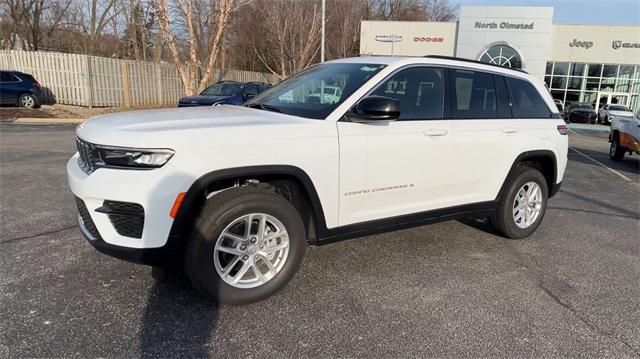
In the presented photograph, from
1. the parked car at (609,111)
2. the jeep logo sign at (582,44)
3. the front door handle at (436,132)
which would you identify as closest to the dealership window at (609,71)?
the jeep logo sign at (582,44)

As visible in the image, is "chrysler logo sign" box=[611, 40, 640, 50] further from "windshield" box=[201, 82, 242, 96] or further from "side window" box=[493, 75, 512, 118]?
"side window" box=[493, 75, 512, 118]

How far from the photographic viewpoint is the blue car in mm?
14148

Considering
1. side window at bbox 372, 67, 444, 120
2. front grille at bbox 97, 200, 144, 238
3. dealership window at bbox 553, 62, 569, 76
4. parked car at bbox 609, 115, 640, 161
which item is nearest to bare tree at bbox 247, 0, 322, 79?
parked car at bbox 609, 115, 640, 161

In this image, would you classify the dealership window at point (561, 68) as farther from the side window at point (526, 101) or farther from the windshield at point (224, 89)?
the side window at point (526, 101)

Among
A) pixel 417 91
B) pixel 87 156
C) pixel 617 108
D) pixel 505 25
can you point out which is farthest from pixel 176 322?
pixel 505 25

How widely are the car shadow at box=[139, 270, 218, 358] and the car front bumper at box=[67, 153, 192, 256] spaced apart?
469 mm

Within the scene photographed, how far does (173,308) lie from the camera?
10.2 ft

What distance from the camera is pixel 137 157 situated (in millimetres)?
2732

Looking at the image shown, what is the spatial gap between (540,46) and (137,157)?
3648 cm

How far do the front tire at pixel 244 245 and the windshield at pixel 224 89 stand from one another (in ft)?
43.4

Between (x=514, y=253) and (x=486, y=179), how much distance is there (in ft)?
2.72

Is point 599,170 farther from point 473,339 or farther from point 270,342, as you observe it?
point 270,342

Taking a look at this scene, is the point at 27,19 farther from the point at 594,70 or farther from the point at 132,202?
the point at 594,70

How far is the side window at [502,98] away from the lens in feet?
14.7
